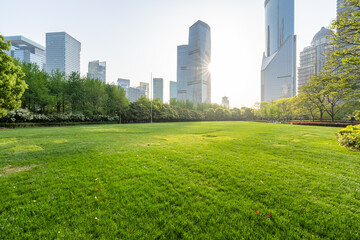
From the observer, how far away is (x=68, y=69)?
15588 cm

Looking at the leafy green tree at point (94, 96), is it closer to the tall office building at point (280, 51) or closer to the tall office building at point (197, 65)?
the tall office building at point (197, 65)

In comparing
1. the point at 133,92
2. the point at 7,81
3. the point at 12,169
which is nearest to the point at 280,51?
the point at 133,92

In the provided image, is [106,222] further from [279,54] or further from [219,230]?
[279,54]

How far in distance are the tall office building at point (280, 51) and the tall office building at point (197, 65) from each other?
67442mm

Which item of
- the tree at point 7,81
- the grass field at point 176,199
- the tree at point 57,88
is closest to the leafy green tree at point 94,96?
the tree at point 57,88

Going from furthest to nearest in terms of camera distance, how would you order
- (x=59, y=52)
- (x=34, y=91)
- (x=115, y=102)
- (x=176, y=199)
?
(x=59, y=52) → (x=115, y=102) → (x=34, y=91) → (x=176, y=199)

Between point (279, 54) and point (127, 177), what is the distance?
17869cm

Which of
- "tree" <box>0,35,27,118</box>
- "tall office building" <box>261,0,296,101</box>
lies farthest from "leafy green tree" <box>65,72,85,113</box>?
"tall office building" <box>261,0,296,101</box>

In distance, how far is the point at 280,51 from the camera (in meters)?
138

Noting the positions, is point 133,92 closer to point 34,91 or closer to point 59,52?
point 59,52

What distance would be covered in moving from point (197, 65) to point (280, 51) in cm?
8648

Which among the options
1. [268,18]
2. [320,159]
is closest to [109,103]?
[320,159]

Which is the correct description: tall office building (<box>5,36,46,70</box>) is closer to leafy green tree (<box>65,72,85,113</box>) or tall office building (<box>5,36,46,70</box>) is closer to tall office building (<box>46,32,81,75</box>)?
tall office building (<box>46,32,81,75</box>)

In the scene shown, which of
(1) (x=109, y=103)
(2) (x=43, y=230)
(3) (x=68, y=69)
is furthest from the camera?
(3) (x=68, y=69)
